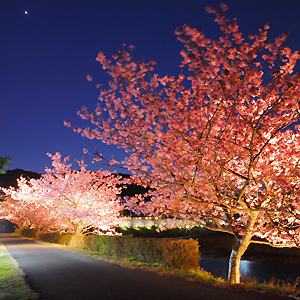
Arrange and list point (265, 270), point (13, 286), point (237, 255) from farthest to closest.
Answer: point (265, 270) → point (237, 255) → point (13, 286)

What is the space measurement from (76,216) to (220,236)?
39.4m

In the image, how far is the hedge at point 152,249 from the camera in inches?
409

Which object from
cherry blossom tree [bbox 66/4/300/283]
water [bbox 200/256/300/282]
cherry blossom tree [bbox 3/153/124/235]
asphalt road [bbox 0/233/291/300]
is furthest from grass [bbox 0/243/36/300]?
water [bbox 200/256/300/282]

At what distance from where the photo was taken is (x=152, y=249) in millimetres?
11680

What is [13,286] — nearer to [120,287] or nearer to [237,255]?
[120,287]

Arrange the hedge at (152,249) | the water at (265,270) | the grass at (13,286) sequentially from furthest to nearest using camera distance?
the water at (265,270) < the hedge at (152,249) < the grass at (13,286)

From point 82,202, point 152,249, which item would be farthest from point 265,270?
point 152,249

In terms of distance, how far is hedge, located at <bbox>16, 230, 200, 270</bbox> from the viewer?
10.4m

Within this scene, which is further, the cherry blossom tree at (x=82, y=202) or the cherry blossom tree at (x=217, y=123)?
the cherry blossom tree at (x=82, y=202)

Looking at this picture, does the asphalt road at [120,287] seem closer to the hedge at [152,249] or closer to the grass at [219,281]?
the grass at [219,281]

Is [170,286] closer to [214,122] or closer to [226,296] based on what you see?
[226,296]

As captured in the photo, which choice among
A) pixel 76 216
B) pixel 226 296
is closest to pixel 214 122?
pixel 226 296

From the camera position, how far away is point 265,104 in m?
7.86

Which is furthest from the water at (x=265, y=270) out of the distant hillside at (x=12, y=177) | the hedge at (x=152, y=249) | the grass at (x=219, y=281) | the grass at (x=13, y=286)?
the distant hillside at (x=12, y=177)
